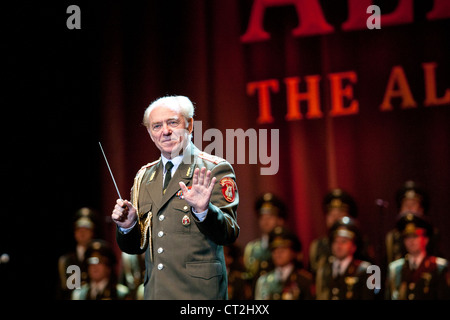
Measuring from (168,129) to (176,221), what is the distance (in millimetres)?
325

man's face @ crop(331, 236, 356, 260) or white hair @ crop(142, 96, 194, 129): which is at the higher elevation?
white hair @ crop(142, 96, 194, 129)

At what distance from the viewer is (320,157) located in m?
6.67

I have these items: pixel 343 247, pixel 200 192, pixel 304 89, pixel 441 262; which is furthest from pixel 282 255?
pixel 200 192

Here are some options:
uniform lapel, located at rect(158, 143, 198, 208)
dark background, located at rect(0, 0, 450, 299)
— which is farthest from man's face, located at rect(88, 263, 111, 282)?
uniform lapel, located at rect(158, 143, 198, 208)

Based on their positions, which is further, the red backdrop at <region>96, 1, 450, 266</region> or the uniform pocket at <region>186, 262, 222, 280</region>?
the red backdrop at <region>96, 1, 450, 266</region>

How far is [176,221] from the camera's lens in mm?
2326

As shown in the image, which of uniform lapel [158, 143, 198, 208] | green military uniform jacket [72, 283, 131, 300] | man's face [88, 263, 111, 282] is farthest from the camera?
man's face [88, 263, 111, 282]

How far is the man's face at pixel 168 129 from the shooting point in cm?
233

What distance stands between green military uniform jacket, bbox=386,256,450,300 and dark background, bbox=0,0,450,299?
0.89 metres

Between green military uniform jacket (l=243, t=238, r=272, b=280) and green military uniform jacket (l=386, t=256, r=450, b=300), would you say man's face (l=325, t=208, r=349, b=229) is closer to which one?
green military uniform jacket (l=243, t=238, r=272, b=280)

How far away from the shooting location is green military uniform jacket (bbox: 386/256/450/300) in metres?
4.83

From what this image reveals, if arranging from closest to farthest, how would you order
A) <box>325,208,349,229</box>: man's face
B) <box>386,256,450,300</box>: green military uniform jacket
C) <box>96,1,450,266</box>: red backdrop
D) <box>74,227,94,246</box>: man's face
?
<box>386,256,450,300</box>: green military uniform jacket
<box>325,208,349,229</box>: man's face
<box>74,227,94,246</box>: man's face
<box>96,1,450,266</box>: red backdrop

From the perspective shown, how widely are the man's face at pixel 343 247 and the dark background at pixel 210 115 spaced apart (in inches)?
32.0

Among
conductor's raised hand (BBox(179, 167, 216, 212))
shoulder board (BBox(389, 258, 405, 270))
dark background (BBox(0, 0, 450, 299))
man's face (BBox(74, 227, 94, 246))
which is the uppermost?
dark background (BBox(0, 0, 450, 299))
